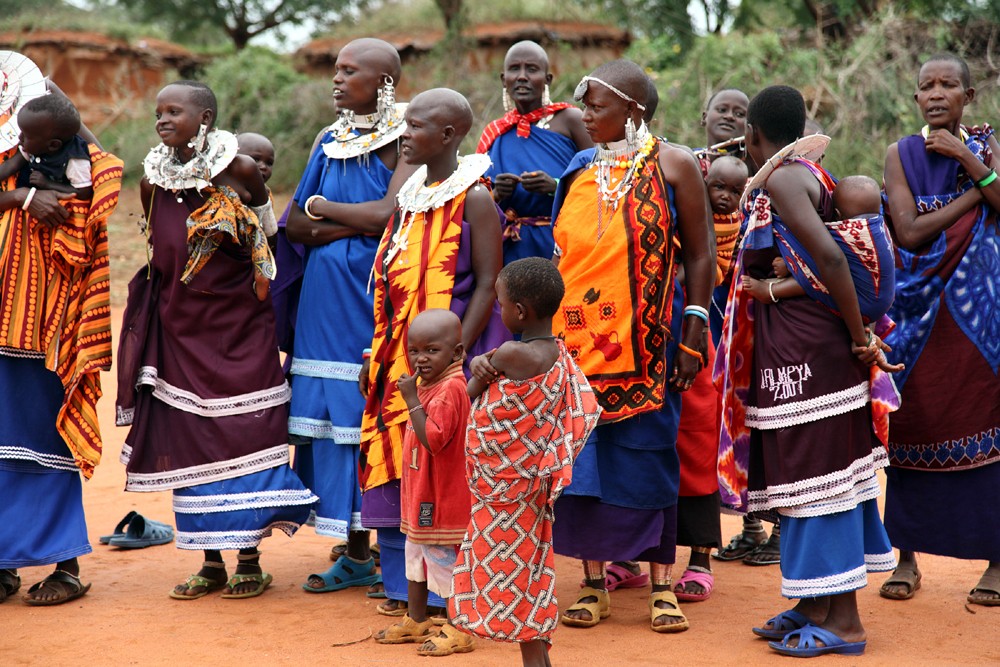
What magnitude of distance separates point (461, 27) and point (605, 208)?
15629mm

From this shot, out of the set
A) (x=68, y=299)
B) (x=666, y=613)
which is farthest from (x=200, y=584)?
(x=666, y=613)

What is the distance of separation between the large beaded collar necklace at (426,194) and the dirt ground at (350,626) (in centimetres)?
169

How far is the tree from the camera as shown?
2339cm

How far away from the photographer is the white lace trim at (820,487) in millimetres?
3758

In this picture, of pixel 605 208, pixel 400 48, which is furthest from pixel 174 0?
pixel 605 208

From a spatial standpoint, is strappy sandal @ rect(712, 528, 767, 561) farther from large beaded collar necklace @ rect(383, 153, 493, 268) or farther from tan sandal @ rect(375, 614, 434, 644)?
large beaded collar necklace @ rect(383, 153, 493, 268)

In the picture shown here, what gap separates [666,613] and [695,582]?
0.56 metres

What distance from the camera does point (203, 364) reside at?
4.68 m

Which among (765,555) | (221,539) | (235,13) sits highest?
(235,13)

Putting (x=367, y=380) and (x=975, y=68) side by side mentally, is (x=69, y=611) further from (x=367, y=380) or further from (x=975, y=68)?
(x=975, y=68)

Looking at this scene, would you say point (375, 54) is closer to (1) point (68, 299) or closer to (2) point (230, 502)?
(1) point (68, 299)

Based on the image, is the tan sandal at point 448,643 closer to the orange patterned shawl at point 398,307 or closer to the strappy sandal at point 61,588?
the orange patterned shawl at point 398,307

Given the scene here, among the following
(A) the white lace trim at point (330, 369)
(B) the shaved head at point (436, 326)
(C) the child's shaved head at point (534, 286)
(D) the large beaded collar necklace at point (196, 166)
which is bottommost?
(A) the white lace trim at point (330, 369)

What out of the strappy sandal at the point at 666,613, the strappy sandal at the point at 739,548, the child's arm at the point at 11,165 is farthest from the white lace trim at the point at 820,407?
the child's arm at the point at 11,165
